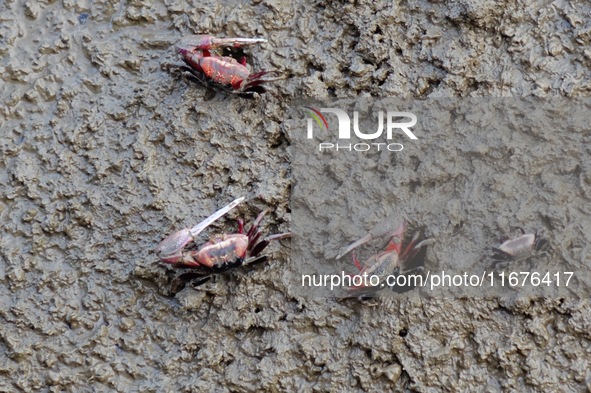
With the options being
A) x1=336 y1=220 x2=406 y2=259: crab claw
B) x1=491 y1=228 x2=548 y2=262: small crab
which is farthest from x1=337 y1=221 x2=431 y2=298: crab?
x1=491 y1=228 x2=548 y2=262: small crab

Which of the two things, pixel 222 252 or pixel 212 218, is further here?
pixel 212 218

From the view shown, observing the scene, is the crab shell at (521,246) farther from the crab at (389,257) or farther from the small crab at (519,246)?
the crab at (389,257)

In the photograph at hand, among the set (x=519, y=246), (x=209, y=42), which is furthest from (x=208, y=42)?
(x=519, y=246)

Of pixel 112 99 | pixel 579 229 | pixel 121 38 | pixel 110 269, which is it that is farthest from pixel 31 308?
pixel 579 229

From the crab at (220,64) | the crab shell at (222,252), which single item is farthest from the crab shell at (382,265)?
the crab at (220,64)

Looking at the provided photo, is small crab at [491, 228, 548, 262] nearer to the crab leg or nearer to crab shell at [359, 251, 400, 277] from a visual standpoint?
crab shell at [359, 251, 400, 277]

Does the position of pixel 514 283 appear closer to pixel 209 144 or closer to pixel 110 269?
pixel 209 144

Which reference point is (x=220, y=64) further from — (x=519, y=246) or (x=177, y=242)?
(x=519, y=246)
